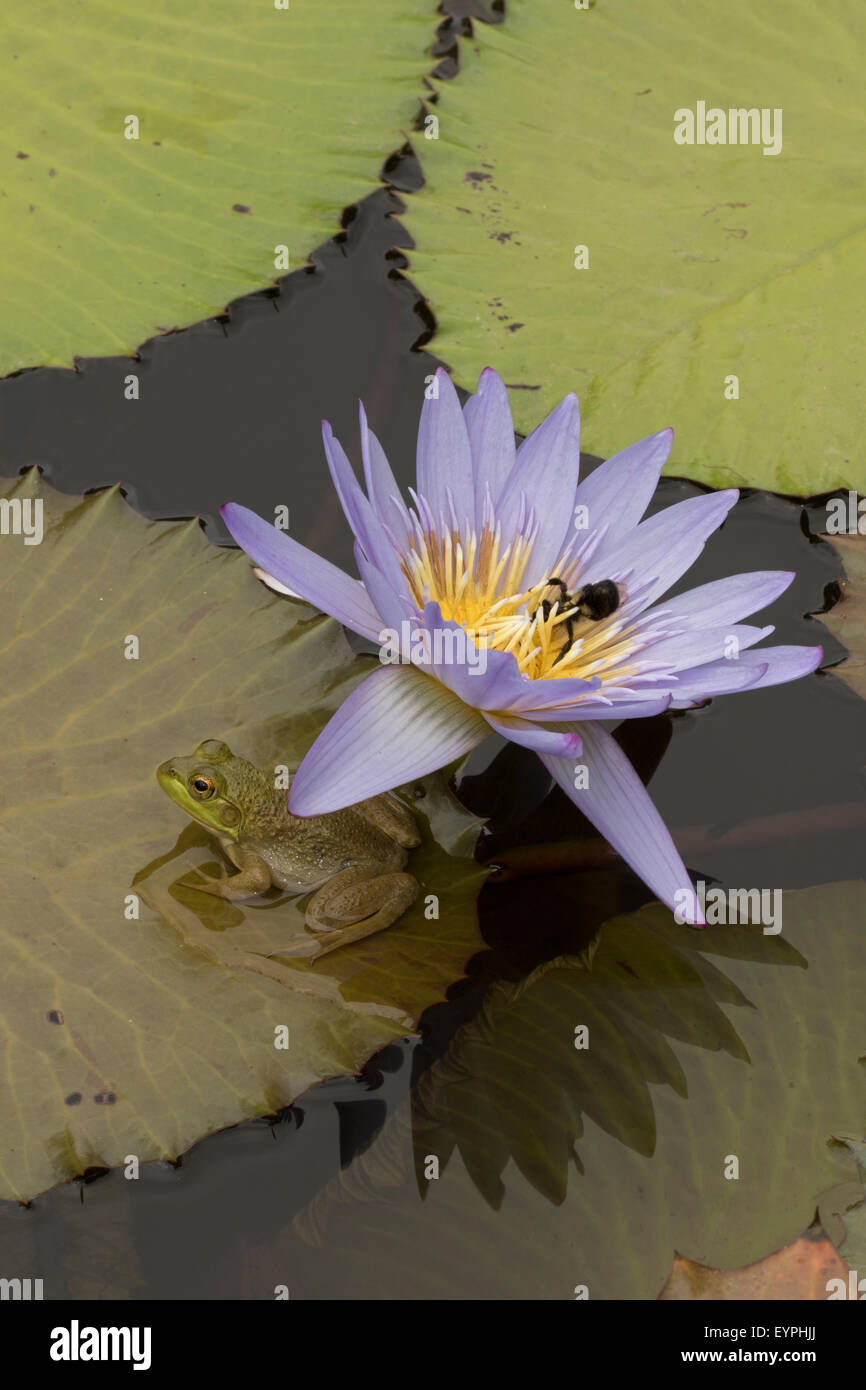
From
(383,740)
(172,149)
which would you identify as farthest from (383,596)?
(172,149)

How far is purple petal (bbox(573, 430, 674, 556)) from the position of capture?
3002 mm

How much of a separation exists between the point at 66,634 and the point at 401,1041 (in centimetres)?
145

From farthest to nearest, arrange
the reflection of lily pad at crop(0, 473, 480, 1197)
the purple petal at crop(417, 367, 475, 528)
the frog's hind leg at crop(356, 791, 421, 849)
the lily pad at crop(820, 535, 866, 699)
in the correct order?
the lily pad at crop(820, 535, 866, 699) → the frog's hind leg at crop(356, 791, 421, 849) → the purple petal at crop(417, 367, 475, 528) → the reflection of lily pad at crop(0, 473, 480, 1197)

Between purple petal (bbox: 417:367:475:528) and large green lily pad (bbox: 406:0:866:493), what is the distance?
674 millimetres

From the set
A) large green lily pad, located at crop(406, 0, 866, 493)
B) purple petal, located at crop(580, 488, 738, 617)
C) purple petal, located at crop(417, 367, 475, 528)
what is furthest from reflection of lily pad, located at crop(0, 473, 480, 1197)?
large green lily pad, located at crop(406, 0, 866, 493)

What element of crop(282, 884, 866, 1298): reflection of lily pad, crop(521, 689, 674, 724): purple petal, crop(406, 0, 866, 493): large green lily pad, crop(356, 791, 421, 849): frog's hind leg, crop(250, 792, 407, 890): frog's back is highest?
crop(406, 0, 866, 493): large green lily pad

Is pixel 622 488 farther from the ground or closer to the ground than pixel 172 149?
closer to the ground

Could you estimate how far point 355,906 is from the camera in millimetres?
2988

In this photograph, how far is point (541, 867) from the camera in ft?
11.0

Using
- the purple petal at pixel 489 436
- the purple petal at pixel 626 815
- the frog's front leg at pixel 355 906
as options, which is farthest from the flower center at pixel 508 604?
the frog's front leg at pixel 355 906

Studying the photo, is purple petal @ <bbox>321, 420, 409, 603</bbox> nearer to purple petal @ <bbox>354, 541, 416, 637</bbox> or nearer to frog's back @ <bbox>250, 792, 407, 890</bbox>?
purple petal @ <bbox>354, 541, 416, 637</bbox>

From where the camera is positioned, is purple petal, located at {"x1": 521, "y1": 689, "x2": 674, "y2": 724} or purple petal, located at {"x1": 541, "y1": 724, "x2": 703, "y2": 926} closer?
purple petal, located at {"x1": 521, "y1": 689, "x2": 674, "y2": 724}

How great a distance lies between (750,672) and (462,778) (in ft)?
3.54

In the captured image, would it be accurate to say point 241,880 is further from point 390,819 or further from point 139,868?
point 390,819
